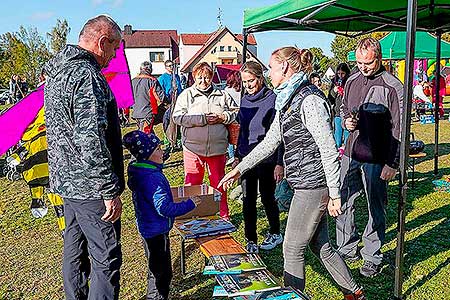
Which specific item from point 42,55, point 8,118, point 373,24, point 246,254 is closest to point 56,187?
point 8,118

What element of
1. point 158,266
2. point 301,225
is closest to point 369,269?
point 301,225

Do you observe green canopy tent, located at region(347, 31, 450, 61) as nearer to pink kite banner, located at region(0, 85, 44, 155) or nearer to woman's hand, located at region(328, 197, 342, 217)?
woman's hand, located at region(328, 197, 342, 217)

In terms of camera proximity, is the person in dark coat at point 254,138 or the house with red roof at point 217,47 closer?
the person in dark coat at point 254,138

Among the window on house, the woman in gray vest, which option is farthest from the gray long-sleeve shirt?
the window on house

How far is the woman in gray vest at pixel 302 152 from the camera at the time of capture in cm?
293

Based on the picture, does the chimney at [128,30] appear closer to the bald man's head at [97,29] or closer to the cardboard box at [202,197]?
the cardboard box at [202,197]

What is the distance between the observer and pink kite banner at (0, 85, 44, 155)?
333 centimetres

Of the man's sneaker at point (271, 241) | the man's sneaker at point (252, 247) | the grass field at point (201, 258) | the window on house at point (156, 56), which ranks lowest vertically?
the grass field at point (201, 258)

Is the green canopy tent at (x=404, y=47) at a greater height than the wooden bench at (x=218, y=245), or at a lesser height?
greater

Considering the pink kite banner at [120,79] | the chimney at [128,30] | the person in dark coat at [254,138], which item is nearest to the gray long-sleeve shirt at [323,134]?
the person in dark coat at [254,138]

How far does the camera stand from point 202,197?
13.6ft

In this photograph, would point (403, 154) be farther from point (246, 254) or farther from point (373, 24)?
point (373, 24)

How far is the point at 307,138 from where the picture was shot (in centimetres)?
301

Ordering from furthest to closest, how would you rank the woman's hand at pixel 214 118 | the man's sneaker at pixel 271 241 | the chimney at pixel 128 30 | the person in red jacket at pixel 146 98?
the chimney at pixel 128 30 → the person in red jacket at pixel 146 98 → the woman's hand at pixel 214 118 → the man's sneaker at pixel 271 241
